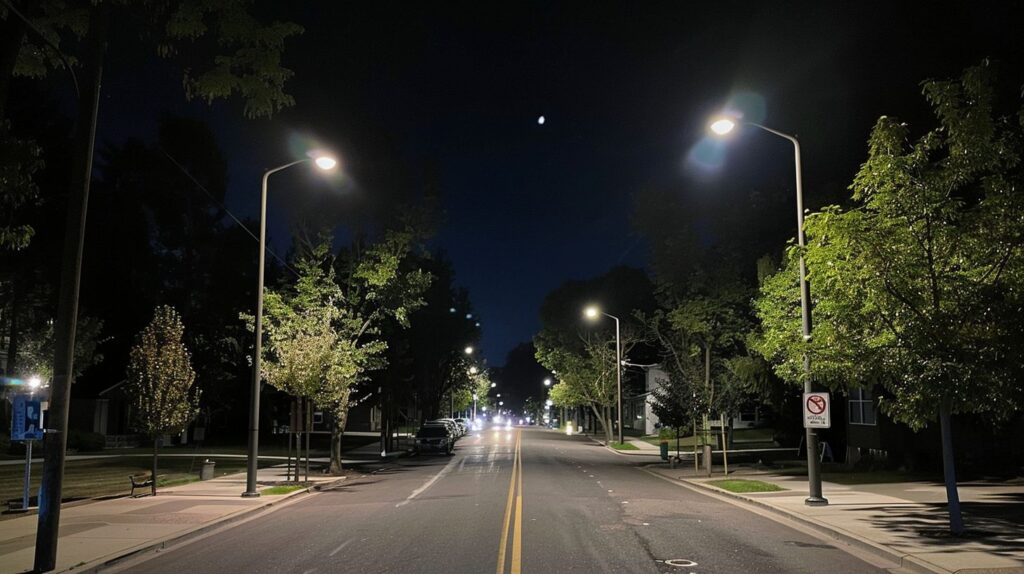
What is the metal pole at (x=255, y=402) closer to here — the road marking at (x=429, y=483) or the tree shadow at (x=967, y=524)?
the road marking at (x=429, y=483)

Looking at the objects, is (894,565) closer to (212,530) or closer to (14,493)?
(212,530)

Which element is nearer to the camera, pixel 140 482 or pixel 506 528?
pixel 506 528

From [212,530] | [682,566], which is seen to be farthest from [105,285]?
[682,566]

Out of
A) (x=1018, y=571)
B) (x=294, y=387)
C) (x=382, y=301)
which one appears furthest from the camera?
(x=382, y=301)

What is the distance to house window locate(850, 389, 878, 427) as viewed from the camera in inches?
1163

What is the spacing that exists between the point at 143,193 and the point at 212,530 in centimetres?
4061

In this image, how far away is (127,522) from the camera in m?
14.4

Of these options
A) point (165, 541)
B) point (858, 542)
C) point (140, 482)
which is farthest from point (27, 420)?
point (858, 542)

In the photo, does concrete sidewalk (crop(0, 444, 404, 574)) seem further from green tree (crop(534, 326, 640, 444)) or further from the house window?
green tree (crop(534, 326, 640, 444))

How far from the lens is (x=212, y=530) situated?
45.9 feet

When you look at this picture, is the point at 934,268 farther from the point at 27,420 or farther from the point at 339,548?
the point at 27,420

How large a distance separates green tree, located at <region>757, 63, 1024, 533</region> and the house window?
17922mm

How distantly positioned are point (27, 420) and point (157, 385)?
6380mm

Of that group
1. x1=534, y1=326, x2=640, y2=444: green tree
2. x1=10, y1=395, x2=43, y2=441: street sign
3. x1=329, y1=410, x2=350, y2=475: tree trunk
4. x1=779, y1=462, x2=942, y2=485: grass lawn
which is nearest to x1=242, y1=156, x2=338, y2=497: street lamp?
x1=10, y1=395, x2=43, y2=441: street sign
